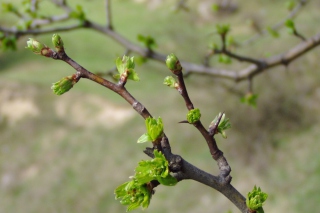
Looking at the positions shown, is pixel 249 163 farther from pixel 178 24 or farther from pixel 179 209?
pixel 178 24

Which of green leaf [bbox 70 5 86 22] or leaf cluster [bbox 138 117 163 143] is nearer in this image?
leaf cluster [bbox 138 117 163 143]

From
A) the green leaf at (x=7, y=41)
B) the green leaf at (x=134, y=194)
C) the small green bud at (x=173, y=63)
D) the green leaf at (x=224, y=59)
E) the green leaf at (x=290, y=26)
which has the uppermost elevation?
the green leaf at (x=224, y=59)

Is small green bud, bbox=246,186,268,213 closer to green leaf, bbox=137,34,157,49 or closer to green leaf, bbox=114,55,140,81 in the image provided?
green leaf, bbox=114,55,140,81

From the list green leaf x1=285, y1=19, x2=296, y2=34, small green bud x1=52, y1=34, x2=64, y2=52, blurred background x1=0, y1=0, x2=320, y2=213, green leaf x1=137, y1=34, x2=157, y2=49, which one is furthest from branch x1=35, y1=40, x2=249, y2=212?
blurred background x1=0, y1=0, x2=320, y2=213

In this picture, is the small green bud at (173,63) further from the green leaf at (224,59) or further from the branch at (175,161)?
the green leaf at (224,59)

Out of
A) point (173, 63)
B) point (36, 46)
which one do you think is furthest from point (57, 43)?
point (173, 63)

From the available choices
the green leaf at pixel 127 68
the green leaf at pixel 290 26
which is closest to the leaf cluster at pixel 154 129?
the green leaf at pixel 127 68

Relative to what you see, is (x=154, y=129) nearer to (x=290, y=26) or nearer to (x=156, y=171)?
(x=156, y=171)

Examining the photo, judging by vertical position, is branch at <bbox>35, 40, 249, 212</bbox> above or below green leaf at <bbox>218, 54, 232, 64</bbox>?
below
